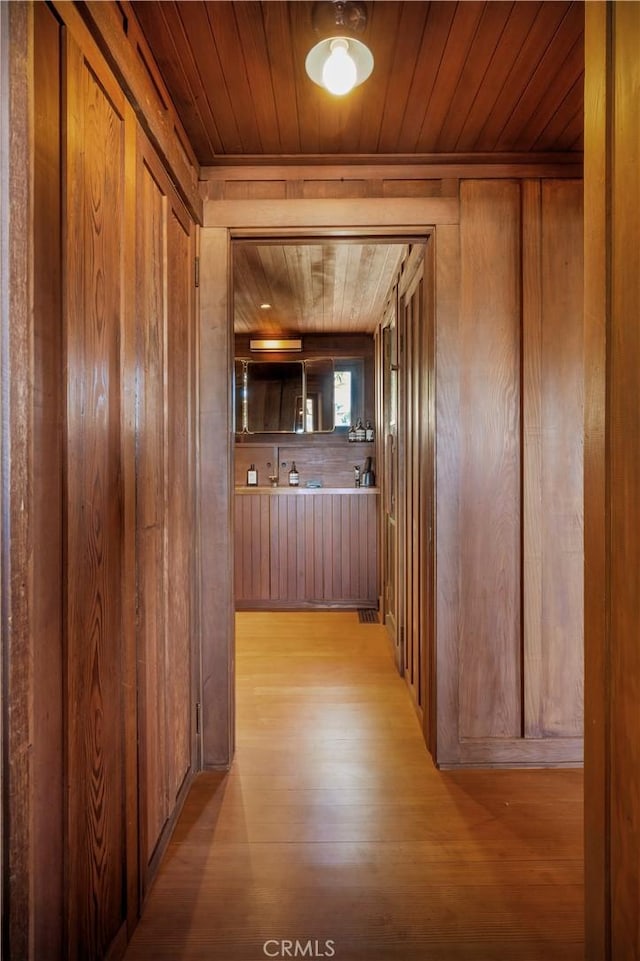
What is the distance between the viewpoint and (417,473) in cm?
256

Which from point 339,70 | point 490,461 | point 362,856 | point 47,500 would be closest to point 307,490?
point 490,461

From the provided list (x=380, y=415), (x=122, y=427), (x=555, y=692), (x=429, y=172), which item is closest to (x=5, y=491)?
(x=122, y=427)

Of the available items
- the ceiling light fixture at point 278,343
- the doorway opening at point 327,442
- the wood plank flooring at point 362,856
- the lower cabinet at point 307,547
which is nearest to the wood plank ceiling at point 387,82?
the doorway opening at point 327,442

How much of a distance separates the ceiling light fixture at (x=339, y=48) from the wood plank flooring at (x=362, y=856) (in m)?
2.43

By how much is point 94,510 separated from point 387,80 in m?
1.67

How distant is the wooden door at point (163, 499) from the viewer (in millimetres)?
1475

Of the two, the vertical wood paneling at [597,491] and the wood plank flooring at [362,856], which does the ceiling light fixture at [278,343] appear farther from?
the vertical wood paneling at [597,491]

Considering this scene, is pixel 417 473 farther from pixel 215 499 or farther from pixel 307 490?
pixel 307 490

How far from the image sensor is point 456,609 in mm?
2150

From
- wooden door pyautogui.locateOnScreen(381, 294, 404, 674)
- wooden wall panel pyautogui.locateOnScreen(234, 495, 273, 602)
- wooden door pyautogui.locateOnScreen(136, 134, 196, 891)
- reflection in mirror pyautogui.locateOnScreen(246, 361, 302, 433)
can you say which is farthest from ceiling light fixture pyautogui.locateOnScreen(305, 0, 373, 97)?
reflection in mirror pyautogui.locateOnScreen(246, 361, 302, 433)

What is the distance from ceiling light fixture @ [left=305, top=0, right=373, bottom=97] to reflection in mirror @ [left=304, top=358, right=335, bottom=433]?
3.49m

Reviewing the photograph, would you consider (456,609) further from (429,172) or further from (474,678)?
(429,172)

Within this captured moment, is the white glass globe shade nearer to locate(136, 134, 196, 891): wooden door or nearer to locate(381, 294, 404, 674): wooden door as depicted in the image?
locate(136, 134, 196, 891): wooden door

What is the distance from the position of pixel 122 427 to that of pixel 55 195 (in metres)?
0.54
